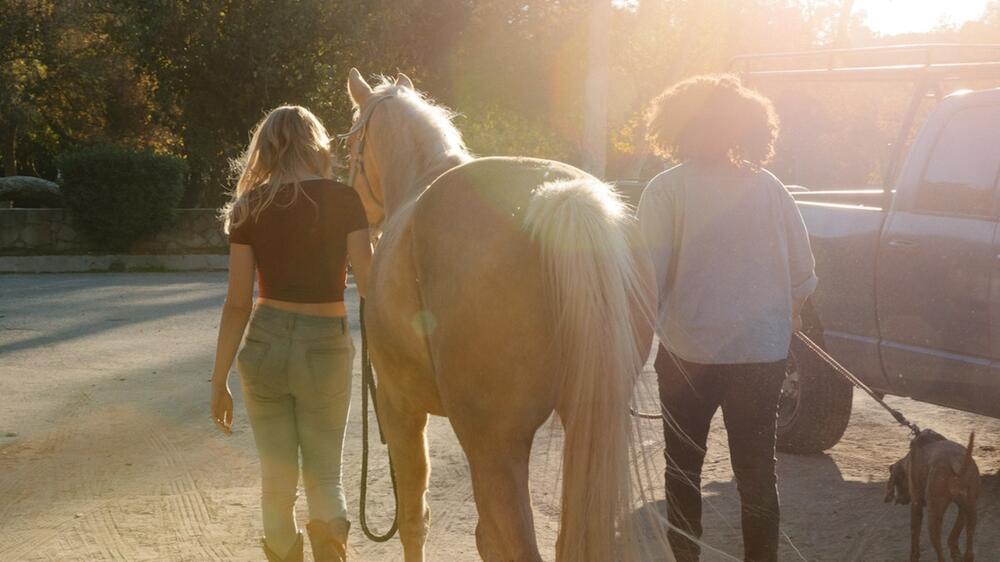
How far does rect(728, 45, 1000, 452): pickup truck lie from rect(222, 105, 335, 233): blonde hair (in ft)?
10.9

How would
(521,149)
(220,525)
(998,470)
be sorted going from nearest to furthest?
(220,525) → (998,470) → (521,149)

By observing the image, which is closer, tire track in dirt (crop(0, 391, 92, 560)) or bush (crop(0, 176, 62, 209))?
tire track in dirt (crop(0, 391, 92, 560))

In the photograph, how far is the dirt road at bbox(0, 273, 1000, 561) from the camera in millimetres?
5148

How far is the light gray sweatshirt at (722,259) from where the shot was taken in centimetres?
396

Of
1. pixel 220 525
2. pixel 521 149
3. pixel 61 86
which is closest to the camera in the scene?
pixel 220 525

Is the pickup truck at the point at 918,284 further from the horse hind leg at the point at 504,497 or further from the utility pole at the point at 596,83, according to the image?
the utility pole at the point at 596,83

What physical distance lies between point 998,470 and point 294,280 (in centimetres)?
449

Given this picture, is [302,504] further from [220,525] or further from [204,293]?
[204,293]

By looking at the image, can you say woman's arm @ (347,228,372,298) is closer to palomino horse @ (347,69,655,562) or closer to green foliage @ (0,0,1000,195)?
palomino horse @ (347,69,655,562)

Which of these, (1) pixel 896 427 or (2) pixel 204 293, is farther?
(2) pixel 204 293

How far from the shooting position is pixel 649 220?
160 inches

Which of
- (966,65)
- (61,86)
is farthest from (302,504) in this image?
(61,86)

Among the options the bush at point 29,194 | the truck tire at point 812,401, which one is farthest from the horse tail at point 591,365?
the bush at point 29,194

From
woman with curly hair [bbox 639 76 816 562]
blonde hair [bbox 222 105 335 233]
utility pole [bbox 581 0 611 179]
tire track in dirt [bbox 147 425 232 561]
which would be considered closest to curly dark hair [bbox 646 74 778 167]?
woman with curly hair [bbox 639 76 816 562]
